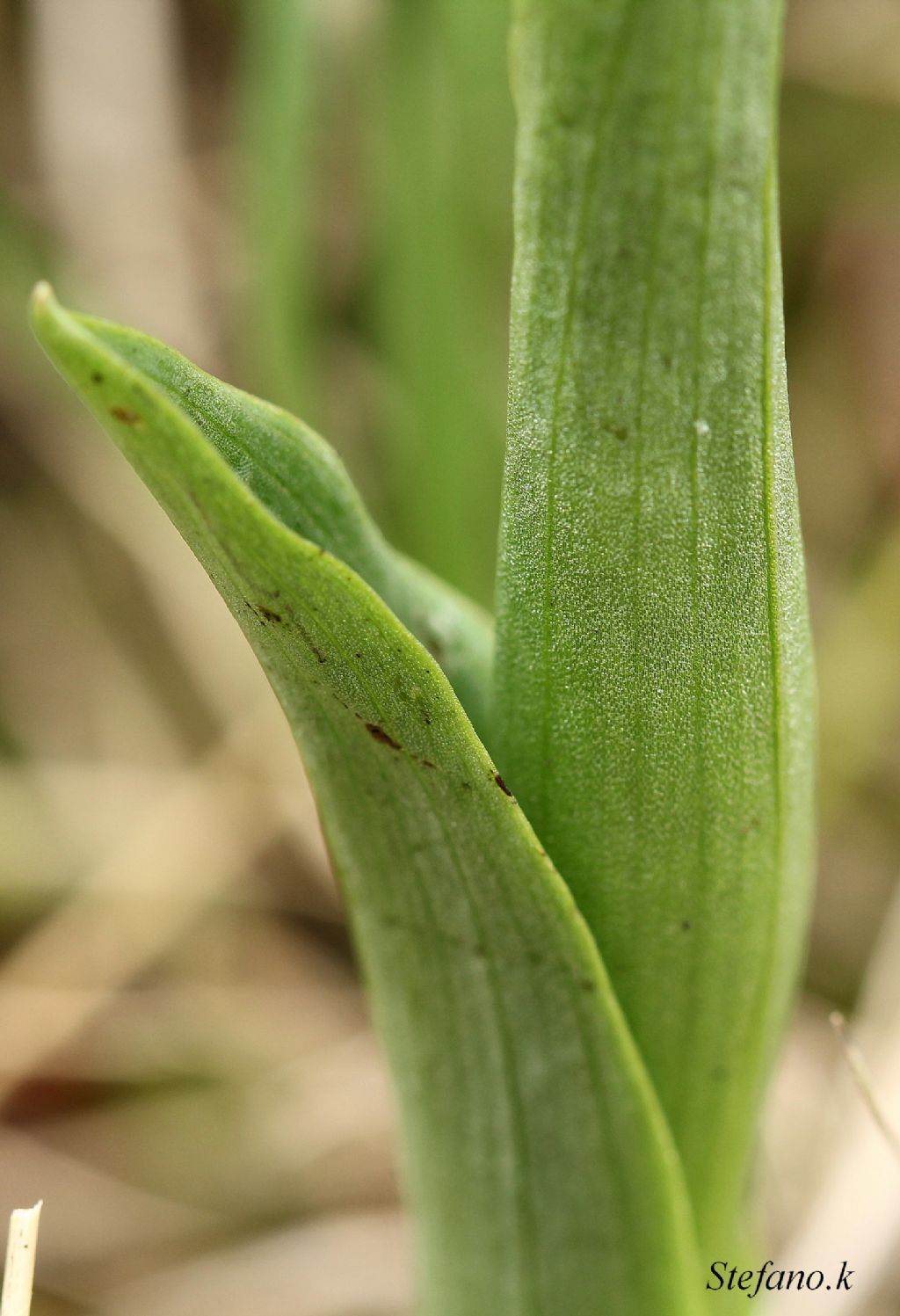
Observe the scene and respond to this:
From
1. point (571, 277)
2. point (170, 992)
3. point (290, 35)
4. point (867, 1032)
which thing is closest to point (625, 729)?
point (571, 277)

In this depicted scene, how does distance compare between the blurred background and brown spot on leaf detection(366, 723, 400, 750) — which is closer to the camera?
brown spot on leaf detection(366, 723, 400, 750)

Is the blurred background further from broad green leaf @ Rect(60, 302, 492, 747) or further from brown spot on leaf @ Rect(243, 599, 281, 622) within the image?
brown spot on leaf @ Rect(243, 599, 281, 622)

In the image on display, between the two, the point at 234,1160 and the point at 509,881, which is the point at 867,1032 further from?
the point at 509,881

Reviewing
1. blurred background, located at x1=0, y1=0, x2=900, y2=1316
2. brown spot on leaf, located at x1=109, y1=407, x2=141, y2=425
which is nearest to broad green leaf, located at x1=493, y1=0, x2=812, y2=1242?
brown spot on leaf, located at x1=109, y1=407, x2=141, y2=425

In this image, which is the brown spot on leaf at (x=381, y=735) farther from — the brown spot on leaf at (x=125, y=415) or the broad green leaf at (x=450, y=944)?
the brown spot on leaf at (x=125, y=415)

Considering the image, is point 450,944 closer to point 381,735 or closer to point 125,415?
point 381,735

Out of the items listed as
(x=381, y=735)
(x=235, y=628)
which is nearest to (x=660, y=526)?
(x=381, y=735)
